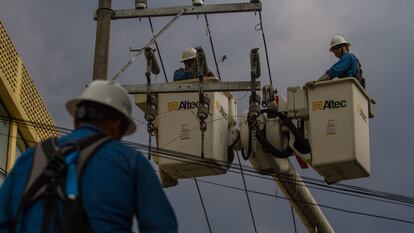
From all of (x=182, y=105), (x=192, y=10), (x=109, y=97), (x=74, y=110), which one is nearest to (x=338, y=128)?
(x=182, y=105)

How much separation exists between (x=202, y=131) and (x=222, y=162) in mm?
763

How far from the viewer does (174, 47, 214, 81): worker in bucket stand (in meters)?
14.9

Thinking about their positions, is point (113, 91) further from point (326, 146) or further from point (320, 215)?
point (320, 215)

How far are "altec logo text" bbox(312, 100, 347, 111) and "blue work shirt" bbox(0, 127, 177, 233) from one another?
9829mm

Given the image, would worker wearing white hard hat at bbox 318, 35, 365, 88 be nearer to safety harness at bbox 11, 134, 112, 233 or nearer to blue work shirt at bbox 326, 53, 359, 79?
blue work shirt at bbox 326, 53, 359, 79

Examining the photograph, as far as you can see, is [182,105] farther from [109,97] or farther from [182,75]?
[109,97]

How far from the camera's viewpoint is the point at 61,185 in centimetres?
428

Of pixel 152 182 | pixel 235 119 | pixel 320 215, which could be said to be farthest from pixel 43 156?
pixel 320 215

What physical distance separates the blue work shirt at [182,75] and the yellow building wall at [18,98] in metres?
4.47

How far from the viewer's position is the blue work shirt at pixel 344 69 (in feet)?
46.8

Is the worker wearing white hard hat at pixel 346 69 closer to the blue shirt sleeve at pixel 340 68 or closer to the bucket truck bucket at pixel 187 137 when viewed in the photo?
the blue shirt sleeve at pixel 340 68

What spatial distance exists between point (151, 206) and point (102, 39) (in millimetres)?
9059

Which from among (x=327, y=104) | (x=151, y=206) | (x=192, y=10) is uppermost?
(x=192, y=10)

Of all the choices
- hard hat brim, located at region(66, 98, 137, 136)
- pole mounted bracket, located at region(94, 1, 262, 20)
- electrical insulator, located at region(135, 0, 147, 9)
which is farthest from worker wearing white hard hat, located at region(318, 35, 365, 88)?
hard hat brim, located at region(66, 98, 137, 136)
